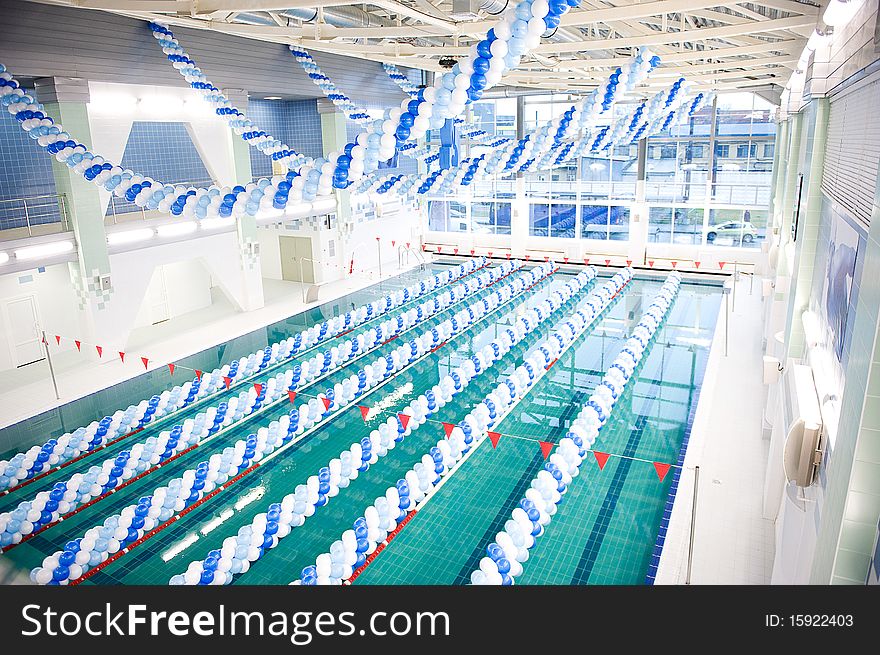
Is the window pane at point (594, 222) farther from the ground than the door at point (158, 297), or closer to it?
farther from the ground

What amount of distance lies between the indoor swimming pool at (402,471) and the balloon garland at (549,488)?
0.64 feet

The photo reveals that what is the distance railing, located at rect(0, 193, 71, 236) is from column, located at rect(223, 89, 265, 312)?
389 centimetres

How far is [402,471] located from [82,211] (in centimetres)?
850

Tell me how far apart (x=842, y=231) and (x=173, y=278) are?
584 inches

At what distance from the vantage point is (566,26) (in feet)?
32.6

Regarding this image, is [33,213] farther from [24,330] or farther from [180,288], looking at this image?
[180,288]

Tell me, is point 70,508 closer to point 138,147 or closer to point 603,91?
point 603,91

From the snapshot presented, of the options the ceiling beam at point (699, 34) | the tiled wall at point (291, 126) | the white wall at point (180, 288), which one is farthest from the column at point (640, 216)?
the white wall at point (180, 288)

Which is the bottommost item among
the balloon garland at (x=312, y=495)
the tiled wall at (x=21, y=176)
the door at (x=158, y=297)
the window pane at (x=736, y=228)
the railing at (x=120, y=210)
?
the balloon garland at (x=312, y=495)

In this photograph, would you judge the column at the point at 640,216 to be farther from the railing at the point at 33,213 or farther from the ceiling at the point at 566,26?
the railing at the point at 33,213

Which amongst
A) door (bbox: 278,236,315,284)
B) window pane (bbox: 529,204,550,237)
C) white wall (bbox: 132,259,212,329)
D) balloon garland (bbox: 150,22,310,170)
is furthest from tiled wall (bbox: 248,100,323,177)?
window pane (bbox: 529,204,550,237)

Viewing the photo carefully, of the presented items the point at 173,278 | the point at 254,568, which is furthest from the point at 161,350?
the point at 254,568

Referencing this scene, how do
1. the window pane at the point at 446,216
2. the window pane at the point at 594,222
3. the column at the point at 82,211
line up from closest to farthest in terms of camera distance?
1. the column at the point at 82,211
2. the window pane at the point at 594,222
3. the window pane at the point at 446,216

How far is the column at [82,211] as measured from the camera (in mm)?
11859
